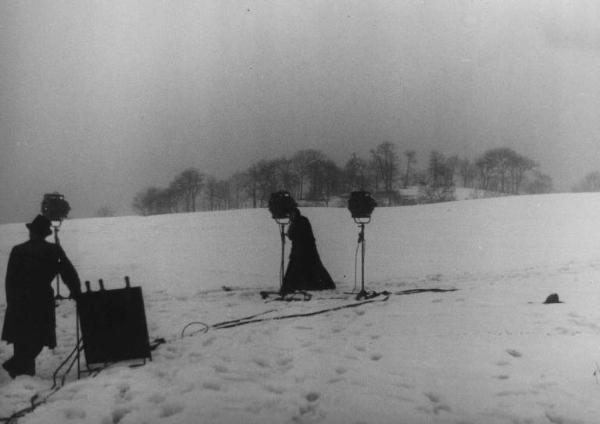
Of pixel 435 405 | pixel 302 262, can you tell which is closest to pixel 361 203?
pixel 302 262

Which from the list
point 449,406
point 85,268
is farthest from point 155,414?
point 85,268

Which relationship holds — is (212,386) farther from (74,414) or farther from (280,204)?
(280,204)

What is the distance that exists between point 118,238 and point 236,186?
786 centimetres

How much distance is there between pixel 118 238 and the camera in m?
21.5

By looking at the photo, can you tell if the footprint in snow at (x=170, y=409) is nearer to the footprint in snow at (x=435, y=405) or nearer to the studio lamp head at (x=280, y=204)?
the footprint in snow at (x=435, y=405)

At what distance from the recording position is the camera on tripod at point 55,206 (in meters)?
9.14

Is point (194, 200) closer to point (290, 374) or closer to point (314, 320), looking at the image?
point (314, 320)

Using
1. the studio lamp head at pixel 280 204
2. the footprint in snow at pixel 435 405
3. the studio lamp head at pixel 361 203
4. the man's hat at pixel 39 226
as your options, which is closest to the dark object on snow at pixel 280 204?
the studio lamp head at pixel 280 204

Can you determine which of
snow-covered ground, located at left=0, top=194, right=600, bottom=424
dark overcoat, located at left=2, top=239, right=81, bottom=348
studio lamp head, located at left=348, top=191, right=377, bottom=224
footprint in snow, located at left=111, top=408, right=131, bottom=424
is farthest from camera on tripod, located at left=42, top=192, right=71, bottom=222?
footprint in snow, located at left=111, top=408, right=131, bottom=424

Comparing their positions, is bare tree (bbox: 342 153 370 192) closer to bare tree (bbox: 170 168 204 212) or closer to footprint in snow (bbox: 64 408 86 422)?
bare tree (bbox: 170 168 204 212)

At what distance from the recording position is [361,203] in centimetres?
846

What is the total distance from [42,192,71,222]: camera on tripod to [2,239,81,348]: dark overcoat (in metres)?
4.44

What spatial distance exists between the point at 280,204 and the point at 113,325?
474cm

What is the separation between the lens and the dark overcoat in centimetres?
493
